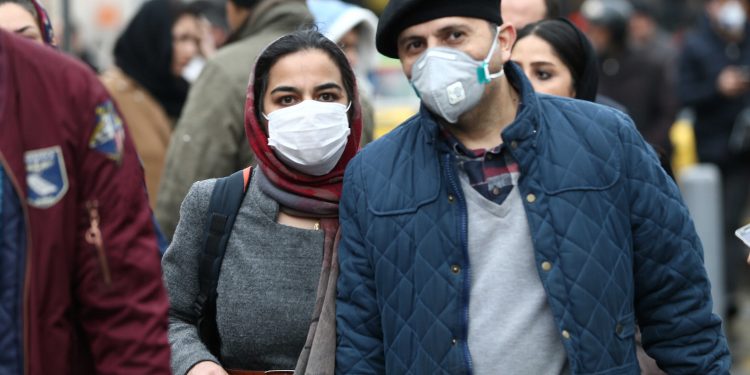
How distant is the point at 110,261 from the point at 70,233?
0.35 ft

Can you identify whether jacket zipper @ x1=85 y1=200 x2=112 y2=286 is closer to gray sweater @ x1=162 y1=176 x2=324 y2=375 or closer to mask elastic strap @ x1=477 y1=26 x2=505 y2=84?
gray sweater @ x1=162 y1=176 x2=324 y2=375

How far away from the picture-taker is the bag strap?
3.98 metres

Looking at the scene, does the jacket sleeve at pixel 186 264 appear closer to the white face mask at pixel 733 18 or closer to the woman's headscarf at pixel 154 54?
the woman's headscarf at pixel 154 54

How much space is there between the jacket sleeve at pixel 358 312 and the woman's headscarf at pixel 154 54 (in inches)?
154

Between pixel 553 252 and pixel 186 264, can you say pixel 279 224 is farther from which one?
pixel 553 252

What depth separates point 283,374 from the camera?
393 centimetres

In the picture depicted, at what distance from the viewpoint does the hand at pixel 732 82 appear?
10.4 meters

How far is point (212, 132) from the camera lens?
5.64 meters

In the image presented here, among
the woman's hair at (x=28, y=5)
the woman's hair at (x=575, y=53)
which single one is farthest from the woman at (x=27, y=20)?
the woman's hair at (x=575, y=53)

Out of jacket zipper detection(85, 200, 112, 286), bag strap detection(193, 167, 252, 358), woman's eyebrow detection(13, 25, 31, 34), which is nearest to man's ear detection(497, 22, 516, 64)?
bag strap detection(193, 167, 252, 358)

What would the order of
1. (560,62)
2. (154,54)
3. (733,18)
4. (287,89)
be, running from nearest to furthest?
(287,89) → (560,62) → (154,54) → (733,18)

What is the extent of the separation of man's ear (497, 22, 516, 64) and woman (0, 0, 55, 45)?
60.5 inches

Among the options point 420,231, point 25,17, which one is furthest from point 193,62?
point 420,231

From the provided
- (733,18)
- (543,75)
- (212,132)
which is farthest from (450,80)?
(733,18)
